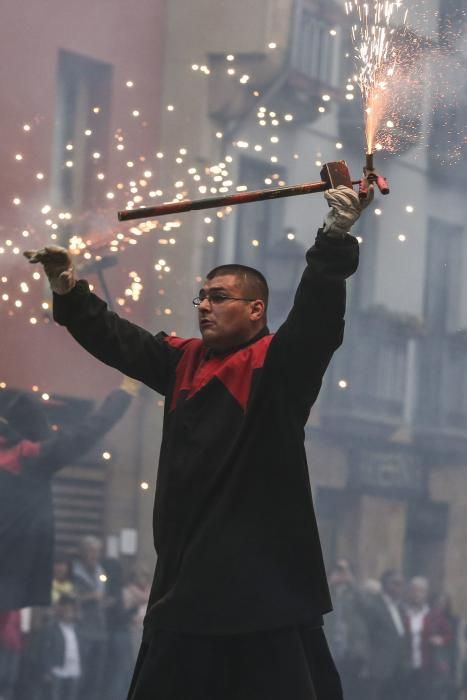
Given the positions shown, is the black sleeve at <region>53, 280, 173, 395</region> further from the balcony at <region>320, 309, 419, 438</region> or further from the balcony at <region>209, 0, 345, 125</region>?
the balcony at <region>320, 309, 419, 438</region>

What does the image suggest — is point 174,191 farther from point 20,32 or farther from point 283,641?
point 283,641

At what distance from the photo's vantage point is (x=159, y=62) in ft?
25.5

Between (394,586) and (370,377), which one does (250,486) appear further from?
(370,377)

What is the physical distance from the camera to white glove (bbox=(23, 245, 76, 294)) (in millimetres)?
3443

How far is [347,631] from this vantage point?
7.96m

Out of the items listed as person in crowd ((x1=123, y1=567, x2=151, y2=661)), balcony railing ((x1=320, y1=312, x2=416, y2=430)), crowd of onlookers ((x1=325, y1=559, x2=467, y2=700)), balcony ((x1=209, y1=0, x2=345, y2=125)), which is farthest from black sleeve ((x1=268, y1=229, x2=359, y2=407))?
balcony railing ((x1=320, y1=312, x2=416, y2=430))

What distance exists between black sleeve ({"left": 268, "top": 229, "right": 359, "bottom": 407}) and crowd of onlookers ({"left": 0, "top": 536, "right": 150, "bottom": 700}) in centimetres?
372

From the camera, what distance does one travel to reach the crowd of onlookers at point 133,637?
6.98 metres

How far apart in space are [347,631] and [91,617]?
150cm

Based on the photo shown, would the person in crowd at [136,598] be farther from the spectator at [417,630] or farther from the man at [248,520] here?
the man at [248,520]

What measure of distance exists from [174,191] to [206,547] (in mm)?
4352

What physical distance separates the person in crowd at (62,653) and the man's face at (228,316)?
12.4ft

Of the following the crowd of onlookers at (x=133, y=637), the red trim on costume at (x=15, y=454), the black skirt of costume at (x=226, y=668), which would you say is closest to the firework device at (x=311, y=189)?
the black skirt of costume at (x=226, y=668)

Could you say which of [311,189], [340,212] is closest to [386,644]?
[311,189]
